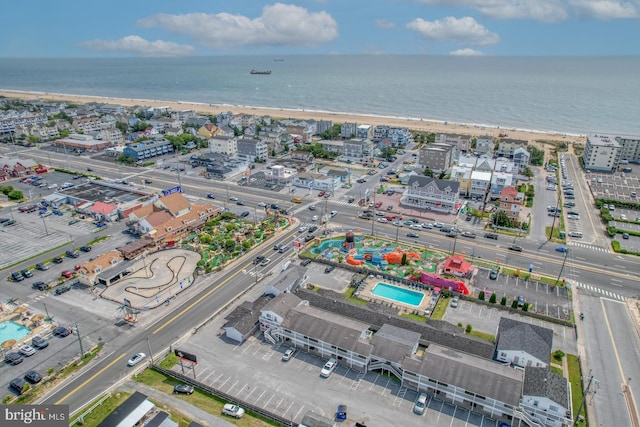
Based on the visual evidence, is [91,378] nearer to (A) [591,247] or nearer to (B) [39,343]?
(B) [39,343]

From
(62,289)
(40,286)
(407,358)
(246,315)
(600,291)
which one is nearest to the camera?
(407,358)

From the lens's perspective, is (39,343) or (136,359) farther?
(39,343)

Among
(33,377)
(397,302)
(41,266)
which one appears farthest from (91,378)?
(397,302)

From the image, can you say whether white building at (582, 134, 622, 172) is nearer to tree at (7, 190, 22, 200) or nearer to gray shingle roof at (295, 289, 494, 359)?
gray shingle roof at (295, 289, 494, 359)

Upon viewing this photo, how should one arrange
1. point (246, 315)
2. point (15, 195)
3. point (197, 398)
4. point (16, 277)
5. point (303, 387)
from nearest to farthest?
point (197, 398), point (303, 387), point (246, 315), point (16, 277), point (15, 195)

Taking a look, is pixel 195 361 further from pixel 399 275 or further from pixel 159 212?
pixel 159 212

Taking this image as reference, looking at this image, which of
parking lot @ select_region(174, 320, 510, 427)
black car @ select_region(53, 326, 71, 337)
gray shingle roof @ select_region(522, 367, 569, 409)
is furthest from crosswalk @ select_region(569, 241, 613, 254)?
black car @ select_region(53, 326, 71, 337)
